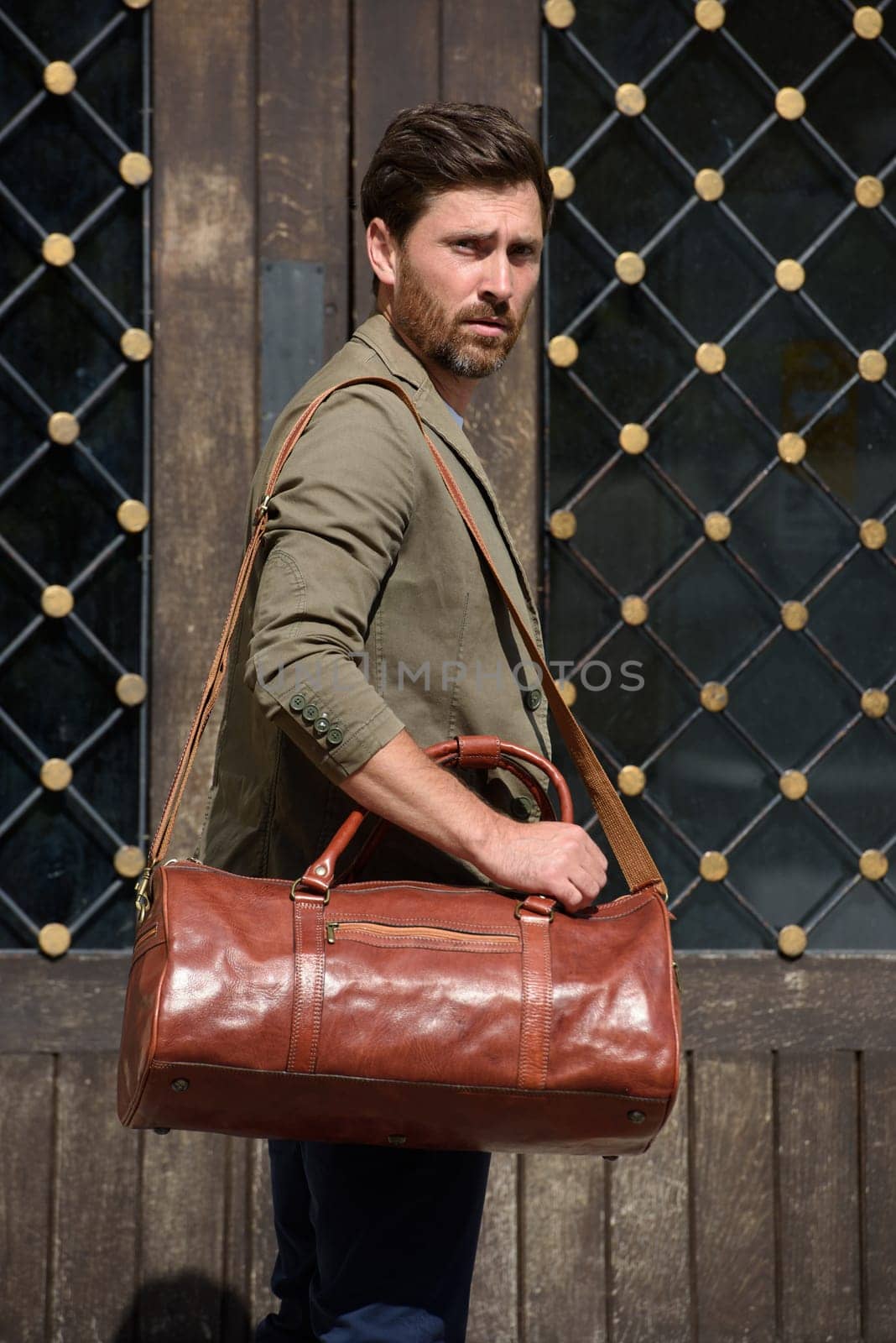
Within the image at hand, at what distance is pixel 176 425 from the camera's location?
2693 mm

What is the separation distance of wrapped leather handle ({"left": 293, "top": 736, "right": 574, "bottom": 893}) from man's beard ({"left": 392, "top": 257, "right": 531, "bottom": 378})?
18.4 inches

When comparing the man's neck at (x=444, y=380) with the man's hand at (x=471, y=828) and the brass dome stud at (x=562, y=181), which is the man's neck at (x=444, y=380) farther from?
the brass dome stud at (x=562, y=181)

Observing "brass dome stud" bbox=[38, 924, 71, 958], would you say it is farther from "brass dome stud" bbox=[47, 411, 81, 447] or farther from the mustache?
the mustache

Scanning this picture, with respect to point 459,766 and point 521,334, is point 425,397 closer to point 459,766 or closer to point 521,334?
point 459,766

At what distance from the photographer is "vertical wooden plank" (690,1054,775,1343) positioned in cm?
272

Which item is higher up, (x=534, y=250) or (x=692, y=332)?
(x=692, y=332)

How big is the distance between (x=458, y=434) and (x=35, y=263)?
4.15 ft

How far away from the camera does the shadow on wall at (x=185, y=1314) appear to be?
8.62 ft

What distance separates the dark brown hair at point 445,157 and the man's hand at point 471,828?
2.26 ft

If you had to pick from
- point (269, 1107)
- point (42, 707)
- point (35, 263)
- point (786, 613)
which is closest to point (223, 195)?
point (35, 263)

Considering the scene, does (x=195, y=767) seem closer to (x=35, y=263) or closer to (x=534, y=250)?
(x=35, y=263)

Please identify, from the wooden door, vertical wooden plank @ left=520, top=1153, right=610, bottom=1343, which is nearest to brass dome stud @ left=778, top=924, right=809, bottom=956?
the wooden door

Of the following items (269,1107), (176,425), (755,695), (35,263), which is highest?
(35,263)

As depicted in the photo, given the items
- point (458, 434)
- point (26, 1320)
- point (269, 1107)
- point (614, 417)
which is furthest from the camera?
point (614, 417)
